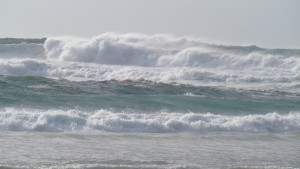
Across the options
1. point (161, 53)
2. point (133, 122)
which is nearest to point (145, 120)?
point (133, 122)

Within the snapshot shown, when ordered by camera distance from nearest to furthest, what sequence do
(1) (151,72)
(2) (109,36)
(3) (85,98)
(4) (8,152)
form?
(4) (8,152) < (3) (85,98) < (1) (151,72) < (2) (109,36)

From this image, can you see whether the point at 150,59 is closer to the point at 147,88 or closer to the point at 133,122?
the point at 147,88

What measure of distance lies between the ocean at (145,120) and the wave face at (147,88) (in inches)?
1.5

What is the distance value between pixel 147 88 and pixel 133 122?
791 centimetres

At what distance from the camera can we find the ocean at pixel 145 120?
10.2 metres

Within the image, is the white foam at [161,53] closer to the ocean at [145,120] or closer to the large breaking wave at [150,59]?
the large breaking wave at [150,59]

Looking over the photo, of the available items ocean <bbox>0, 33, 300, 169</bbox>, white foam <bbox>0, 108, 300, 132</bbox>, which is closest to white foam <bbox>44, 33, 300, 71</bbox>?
ocean <bbox>0, 33, 300, 169</bbox>

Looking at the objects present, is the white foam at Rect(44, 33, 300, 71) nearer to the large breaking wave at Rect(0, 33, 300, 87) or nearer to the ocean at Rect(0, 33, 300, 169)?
the large breaking wave at Rect(0, 33, 300, 87)

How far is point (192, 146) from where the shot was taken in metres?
11.5

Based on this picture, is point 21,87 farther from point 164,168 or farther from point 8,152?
point 164,168

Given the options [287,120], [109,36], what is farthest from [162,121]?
[109,36]

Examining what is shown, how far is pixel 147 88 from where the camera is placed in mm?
21500

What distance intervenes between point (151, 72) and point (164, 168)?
22330 mm

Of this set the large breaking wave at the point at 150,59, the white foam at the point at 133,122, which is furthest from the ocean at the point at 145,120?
the large breaking wave at the point at 150,59
